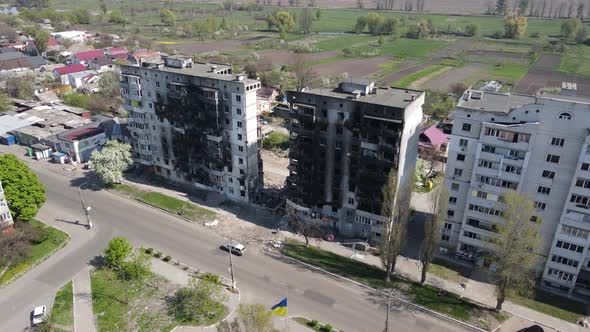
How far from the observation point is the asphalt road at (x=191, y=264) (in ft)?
180

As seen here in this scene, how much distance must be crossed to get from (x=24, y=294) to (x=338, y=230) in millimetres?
47666

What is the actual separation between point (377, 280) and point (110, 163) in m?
56.7

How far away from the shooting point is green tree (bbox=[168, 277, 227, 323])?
54125 millimetres

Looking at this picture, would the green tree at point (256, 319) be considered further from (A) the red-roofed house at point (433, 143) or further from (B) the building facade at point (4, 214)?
(A) the red-roofed house at point (433, 143)

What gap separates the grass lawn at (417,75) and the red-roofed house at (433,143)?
63.0 meters

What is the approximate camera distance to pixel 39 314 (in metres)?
53.5

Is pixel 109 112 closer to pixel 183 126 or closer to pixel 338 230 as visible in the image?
pixel 183 126

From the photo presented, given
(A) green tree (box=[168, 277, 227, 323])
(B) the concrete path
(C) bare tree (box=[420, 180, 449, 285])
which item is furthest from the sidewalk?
(C) bare tree (box=[420, 180, 449, 285])

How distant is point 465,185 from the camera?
62.2 meters

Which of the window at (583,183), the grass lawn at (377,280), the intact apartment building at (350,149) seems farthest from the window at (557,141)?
the grass lawn at (377,280)

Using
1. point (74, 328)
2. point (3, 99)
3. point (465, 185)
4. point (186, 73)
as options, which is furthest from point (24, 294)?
point (3, 99)

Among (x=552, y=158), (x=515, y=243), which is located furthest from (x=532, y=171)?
(x=515, y=243)

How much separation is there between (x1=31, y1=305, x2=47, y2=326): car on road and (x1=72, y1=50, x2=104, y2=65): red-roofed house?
149552mm

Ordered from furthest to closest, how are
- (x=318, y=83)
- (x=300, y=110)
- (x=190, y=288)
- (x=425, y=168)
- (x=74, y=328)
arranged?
(x=318, y=83), (x=425, y=168), (x=300, y=110), (x=190, y=288), (x=74, y=328)
